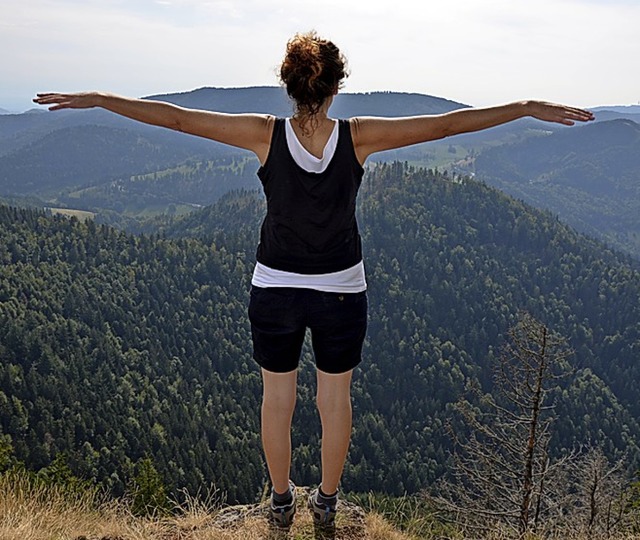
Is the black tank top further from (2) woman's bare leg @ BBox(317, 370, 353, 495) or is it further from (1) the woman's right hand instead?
(1) the woman's right hand

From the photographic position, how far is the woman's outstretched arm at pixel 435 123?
3154mm

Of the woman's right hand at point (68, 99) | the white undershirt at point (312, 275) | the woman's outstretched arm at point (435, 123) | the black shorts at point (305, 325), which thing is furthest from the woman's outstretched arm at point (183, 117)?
the black shorts at point (305, 325)

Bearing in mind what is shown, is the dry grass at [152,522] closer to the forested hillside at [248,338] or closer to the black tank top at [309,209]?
the black tank top at [309,209]

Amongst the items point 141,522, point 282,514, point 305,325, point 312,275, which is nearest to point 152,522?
point 141,522

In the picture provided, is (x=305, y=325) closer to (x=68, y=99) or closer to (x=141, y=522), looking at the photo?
(x=68, y=99)

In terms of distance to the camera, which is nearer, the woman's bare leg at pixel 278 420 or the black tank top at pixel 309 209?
the black tank top at pixel 309 209

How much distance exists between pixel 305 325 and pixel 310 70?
4.24 ft

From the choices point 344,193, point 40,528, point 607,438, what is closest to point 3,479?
point 40,528

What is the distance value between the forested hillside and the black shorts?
150 ft

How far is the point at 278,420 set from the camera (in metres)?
3.65

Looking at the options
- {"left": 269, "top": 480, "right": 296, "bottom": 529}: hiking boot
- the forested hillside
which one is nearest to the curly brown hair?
{"left": 269, "top": 480, "right": 296, "bottom": 529}: hiking boot

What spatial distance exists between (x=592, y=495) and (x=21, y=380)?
6155 centimetres

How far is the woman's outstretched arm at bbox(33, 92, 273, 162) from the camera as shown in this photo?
10.2ft

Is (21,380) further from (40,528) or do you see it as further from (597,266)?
(597,266)
